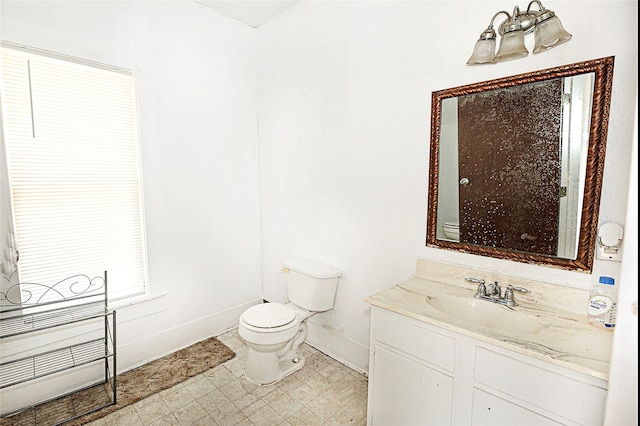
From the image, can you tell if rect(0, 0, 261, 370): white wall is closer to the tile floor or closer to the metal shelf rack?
the metal shelf rack

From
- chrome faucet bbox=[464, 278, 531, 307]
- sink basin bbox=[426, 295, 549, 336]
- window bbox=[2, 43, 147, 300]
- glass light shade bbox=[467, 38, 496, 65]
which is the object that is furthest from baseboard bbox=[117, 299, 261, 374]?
glass light shade bbox=[467, 38, 496, 65]

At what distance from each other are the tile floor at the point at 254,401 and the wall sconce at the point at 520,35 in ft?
6.56

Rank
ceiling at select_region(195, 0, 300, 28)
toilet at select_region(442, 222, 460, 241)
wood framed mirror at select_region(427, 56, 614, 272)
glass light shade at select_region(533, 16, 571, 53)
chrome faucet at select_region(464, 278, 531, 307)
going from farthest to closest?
ceiling at select_region(195, 0, 300, 28), toilet at select_region(442, 222, 460, 241), chrome faucet at select_region(464, 278, 531, 307), wood framed mirror at select_region(427, 56, 614, 272), glass light shade at select_region(533, 16, 571, 53)

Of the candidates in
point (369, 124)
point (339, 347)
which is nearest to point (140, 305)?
point (339, 347)

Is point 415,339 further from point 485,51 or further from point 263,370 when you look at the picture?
point 485,51

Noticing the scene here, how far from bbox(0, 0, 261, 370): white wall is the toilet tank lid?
2.14 ft

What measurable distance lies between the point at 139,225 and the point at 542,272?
8.02 feet

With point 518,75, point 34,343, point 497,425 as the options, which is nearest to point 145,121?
point 34,343

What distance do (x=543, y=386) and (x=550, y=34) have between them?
1.32 m

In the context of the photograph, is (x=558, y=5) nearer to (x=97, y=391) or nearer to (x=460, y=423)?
(x=460, y=423)

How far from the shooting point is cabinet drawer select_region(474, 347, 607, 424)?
1.05m

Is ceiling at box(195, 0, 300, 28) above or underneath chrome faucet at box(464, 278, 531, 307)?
above

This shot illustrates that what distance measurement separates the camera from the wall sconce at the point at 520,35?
1.27 m

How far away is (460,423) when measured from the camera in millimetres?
1334
